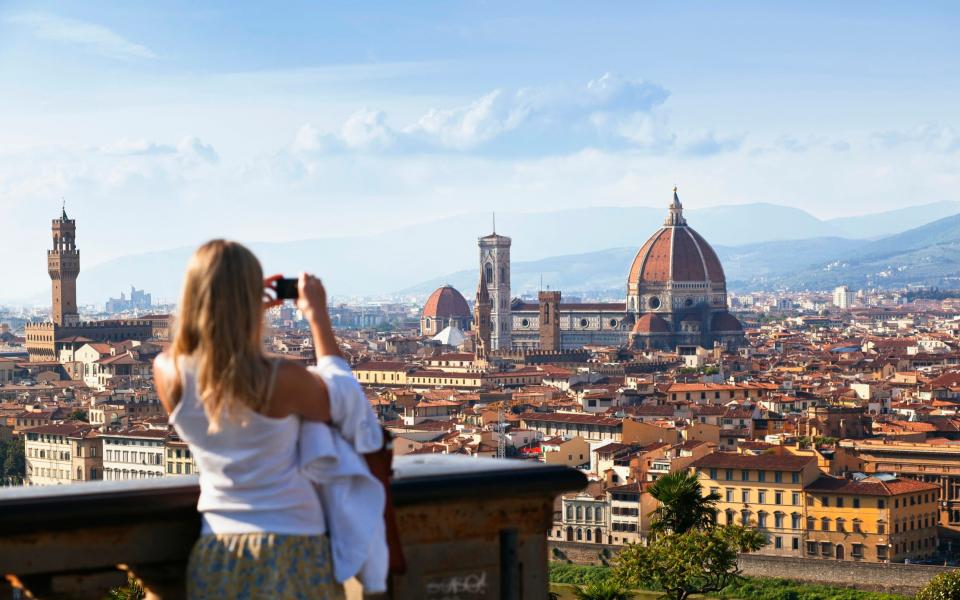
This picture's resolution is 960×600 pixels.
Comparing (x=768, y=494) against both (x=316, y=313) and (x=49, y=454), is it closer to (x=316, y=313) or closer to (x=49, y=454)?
(x=49, y=454)

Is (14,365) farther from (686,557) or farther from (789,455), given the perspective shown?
(686,557)

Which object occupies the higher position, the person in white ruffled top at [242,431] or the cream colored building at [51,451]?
the person in white ruffled top at [242,431]

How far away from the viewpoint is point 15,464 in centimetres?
5197

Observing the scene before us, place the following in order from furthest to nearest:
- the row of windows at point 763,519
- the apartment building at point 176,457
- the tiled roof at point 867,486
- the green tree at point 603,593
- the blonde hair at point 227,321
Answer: the apartment building at point 176,457 → the row of windows at point 763,519 → the tiled roof at point 867,486 → the green tree at point 603,593 → the blonde hair at point 227,321

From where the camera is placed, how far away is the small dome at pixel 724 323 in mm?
124438

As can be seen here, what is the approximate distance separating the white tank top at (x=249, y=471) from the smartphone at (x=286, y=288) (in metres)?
0.33

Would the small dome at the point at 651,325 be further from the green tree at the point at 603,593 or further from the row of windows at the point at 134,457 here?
the green tree at the point at 603,593

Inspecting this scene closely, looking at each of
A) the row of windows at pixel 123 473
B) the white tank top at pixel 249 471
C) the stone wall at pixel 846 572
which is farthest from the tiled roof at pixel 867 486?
the white tank top at pixel 249 471

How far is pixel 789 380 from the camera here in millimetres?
71938

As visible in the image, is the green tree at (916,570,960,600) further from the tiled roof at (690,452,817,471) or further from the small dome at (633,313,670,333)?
the small dome at (633,313,670,333)

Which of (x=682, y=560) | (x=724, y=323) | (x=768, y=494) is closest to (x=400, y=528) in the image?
(x=682, y=560)

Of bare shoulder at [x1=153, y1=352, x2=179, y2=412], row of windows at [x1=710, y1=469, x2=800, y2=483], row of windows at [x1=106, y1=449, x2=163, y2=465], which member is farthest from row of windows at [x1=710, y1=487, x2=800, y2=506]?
bare shoulder at [x1=153, y1=352, x2=179, y2=412]

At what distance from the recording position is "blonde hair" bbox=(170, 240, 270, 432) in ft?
12.1

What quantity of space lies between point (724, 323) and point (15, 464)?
78749 mm
